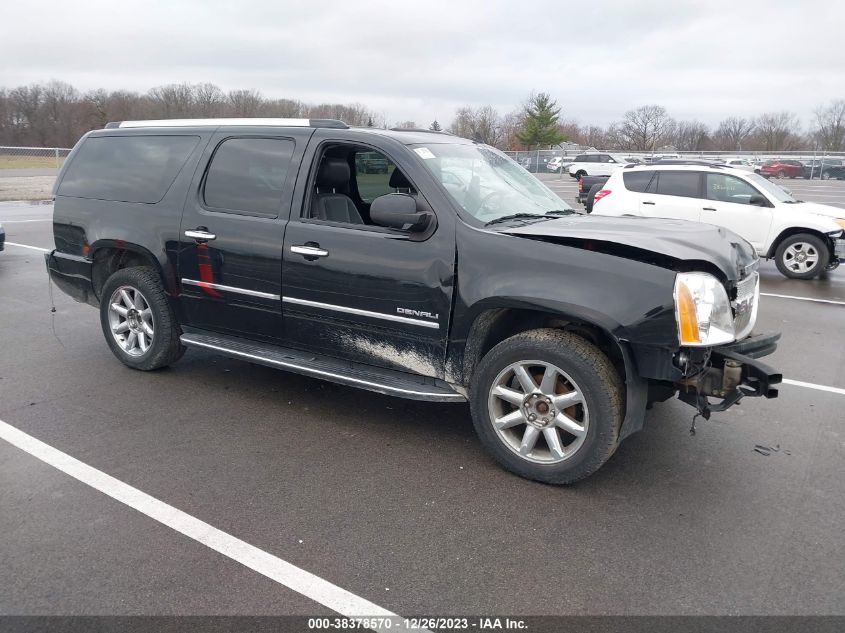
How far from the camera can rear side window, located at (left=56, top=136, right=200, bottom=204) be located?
513cm

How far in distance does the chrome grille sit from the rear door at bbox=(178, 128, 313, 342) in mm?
2820

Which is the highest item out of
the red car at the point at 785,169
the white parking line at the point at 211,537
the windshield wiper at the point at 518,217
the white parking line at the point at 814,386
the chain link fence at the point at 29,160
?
the red car at the point at 785,169

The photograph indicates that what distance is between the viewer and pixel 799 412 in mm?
4863

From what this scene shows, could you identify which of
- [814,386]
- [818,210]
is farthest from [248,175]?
[818,210]

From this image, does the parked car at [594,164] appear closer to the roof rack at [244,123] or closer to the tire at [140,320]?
the roof rack at [244,123]

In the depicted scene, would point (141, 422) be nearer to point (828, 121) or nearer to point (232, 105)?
point (232, 105)

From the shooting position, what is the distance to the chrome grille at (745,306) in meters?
3.64

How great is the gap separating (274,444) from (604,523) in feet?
6.71

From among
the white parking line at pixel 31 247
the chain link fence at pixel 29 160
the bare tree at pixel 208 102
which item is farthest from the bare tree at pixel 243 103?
the white parking line at pixel 31 247

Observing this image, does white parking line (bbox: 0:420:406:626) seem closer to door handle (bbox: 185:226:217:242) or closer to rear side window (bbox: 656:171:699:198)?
door handle (bbox: 185:226:217:242)

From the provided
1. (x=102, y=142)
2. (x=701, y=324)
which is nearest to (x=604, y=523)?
(x=701, y=324)

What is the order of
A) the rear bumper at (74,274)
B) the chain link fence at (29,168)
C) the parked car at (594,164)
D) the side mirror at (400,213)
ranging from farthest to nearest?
the parked car at (594,164), the chain link fence at (29,168), the rear bumper at (74,274), the side mirror at (400,213)

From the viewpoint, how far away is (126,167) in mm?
5344

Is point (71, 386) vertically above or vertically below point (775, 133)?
below
